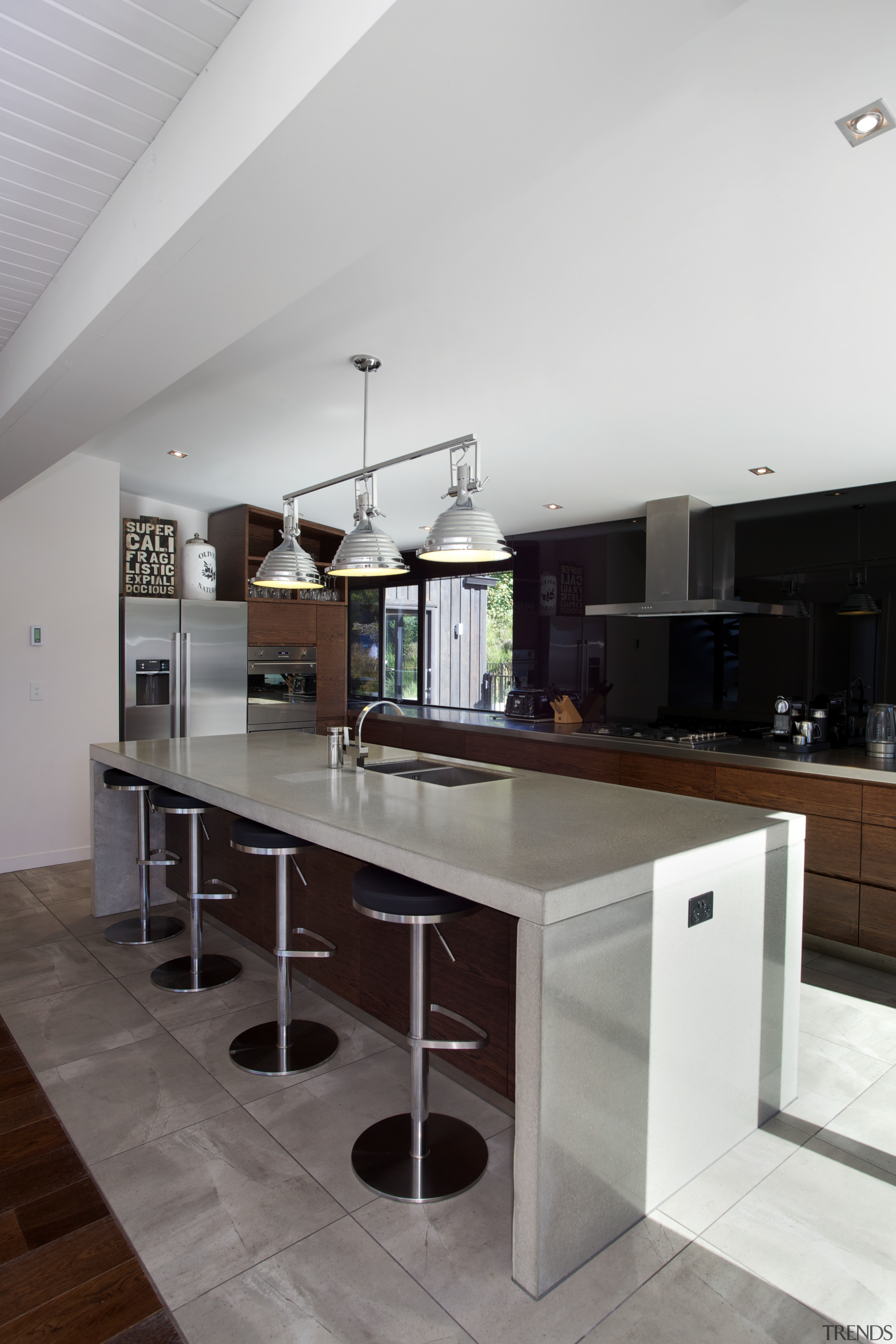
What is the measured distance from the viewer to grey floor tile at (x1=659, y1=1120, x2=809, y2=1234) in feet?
5.70

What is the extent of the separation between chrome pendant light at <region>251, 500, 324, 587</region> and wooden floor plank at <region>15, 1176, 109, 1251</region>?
2.11 m

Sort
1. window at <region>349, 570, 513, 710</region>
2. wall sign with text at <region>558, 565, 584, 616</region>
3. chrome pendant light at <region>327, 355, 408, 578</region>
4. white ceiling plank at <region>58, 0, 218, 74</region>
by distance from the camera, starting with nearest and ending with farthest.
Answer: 1. white ceiling plank at <region>58, 0, 218, 74</region>
2. chrome pendant light at <region>327, 355, 408, 578</region>
3. wall sign with text at <region>558, 565, 584, 616</region>
4. window at <region>349, 570, 513, 710</region>

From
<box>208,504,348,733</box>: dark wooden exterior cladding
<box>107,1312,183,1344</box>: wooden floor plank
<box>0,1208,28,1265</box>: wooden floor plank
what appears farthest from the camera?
<box>208,504,348,733</box>: dark wooden exterior cladding

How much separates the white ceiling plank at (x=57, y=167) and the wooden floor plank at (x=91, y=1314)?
8.05ft

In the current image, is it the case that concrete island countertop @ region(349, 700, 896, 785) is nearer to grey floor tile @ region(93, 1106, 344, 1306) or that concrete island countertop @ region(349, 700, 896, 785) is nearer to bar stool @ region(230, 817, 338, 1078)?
bar stool @ region(230, 817, 338, 1078)

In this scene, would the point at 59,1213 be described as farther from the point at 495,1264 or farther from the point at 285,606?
the point at 285,606

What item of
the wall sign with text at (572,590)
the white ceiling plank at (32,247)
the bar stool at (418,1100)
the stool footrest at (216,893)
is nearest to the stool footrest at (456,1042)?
the bar stool at (418,1100)

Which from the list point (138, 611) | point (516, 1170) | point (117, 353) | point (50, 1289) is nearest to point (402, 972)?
point (516, 1170)

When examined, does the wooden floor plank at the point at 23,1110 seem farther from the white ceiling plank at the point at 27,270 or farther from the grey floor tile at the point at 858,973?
the grey floor tile at the point at 858,973

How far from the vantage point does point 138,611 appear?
4.98 meters

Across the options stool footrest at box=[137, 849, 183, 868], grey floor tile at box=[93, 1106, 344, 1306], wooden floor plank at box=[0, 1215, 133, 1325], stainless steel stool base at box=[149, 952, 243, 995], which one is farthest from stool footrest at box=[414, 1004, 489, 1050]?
stool footrest at box=[137, 849, 183, 868]

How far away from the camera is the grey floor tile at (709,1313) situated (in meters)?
1.40

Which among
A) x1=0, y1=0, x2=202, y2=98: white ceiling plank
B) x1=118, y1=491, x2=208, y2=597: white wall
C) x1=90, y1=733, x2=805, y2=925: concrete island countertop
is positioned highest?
x1=0, y1=0, x2=202, y2=98: white ceiling plank

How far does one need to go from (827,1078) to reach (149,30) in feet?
10.3
